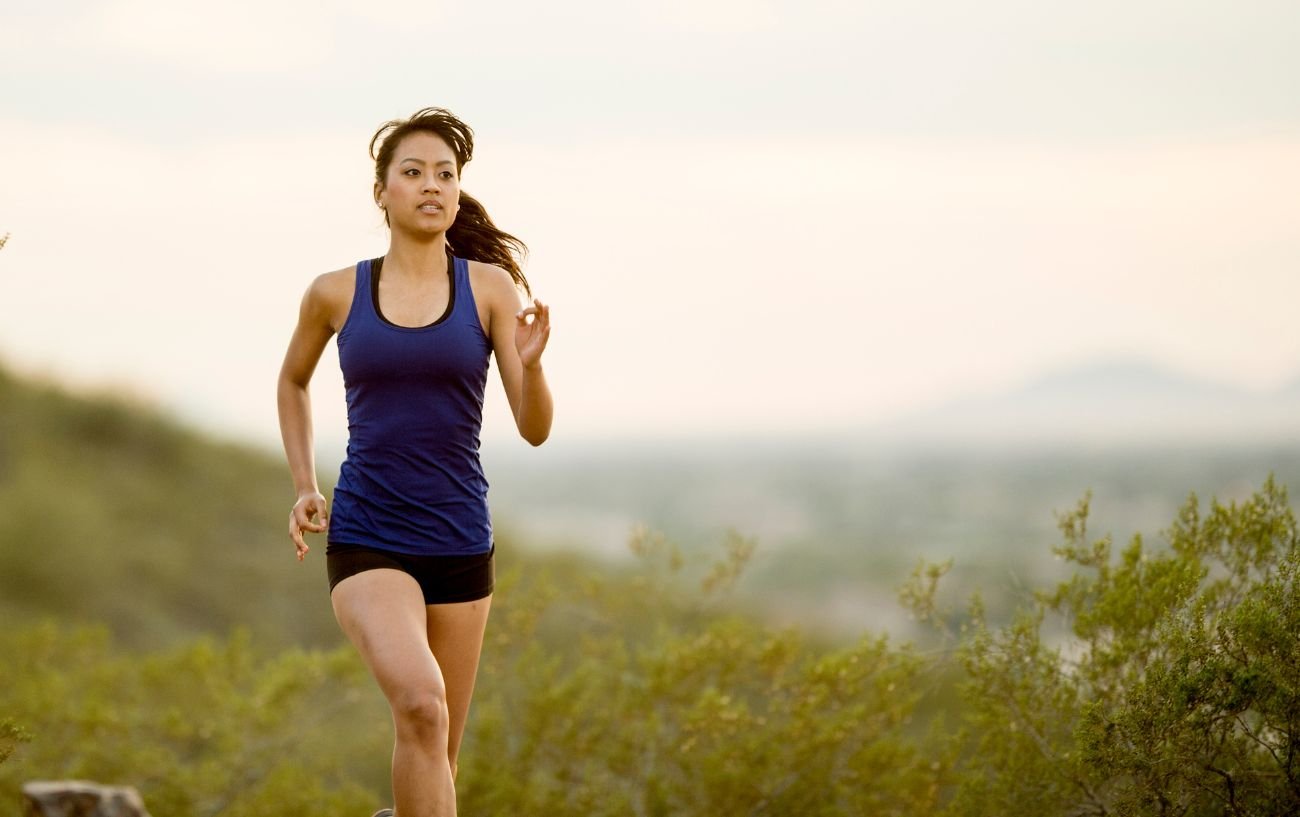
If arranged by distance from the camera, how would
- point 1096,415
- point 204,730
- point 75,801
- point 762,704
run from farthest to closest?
point 1096,415 → point 762,704 → point 204,730 → point 75,801

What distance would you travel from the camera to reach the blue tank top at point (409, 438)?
11.5ft

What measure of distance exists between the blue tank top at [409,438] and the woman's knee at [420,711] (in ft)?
1.36

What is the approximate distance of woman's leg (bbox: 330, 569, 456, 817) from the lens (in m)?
3.20

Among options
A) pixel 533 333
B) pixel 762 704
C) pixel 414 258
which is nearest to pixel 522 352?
pixel 533 333

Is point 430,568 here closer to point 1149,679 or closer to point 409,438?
point 409,438

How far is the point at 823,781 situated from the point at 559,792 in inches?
42.3

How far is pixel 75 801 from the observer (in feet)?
15.0

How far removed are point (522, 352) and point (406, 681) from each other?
33.5 inches

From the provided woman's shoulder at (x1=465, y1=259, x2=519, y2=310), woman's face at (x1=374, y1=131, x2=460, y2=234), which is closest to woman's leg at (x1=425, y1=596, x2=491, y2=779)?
woman's shoulder at (x1=465, y1=259, x2=519, y2=310)

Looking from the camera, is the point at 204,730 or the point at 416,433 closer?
the point at 416,433

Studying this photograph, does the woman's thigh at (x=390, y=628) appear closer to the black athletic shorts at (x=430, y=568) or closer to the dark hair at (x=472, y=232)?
the black athletic shorts at (x=430, y=568)

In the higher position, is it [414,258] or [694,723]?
[414,258]

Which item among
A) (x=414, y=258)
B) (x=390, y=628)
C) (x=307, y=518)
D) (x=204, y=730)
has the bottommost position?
(x=204, y=730)

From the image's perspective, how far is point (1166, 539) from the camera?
464 cm
